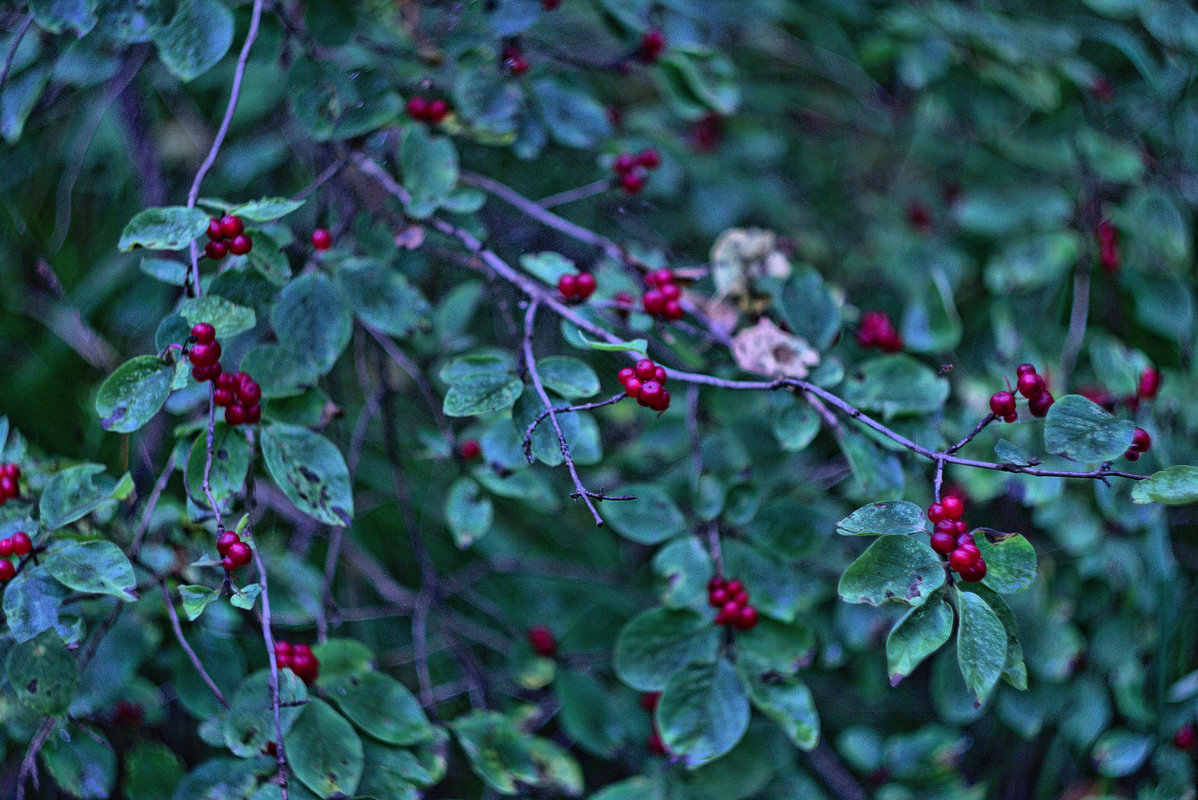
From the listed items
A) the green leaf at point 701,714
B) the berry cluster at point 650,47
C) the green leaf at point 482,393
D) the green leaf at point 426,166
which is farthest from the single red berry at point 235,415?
the berry cluster at point 650,47

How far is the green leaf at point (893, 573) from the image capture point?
77 cm

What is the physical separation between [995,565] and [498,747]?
63 cm

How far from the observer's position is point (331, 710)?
2.96ft

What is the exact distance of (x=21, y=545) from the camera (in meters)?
0.88

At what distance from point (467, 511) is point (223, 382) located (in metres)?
0.37

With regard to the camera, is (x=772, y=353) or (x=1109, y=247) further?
(x=1109, y=247)

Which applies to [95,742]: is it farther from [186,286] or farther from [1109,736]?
[1109,736]

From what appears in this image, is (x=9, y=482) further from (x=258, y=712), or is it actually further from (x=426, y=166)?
(x=426, y=166)

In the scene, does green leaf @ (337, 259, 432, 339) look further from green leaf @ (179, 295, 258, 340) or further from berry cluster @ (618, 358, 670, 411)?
berry cluster @ (618, 358, 670, 411)

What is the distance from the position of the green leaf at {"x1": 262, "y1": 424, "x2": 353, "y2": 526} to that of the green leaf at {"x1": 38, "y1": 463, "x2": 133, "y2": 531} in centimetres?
16

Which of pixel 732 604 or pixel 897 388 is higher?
pixel 897 388

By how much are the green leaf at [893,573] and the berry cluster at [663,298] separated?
0.41m

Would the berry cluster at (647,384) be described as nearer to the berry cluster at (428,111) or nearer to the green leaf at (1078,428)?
the green leaf at (1078,428)

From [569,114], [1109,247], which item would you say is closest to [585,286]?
[569,114]
